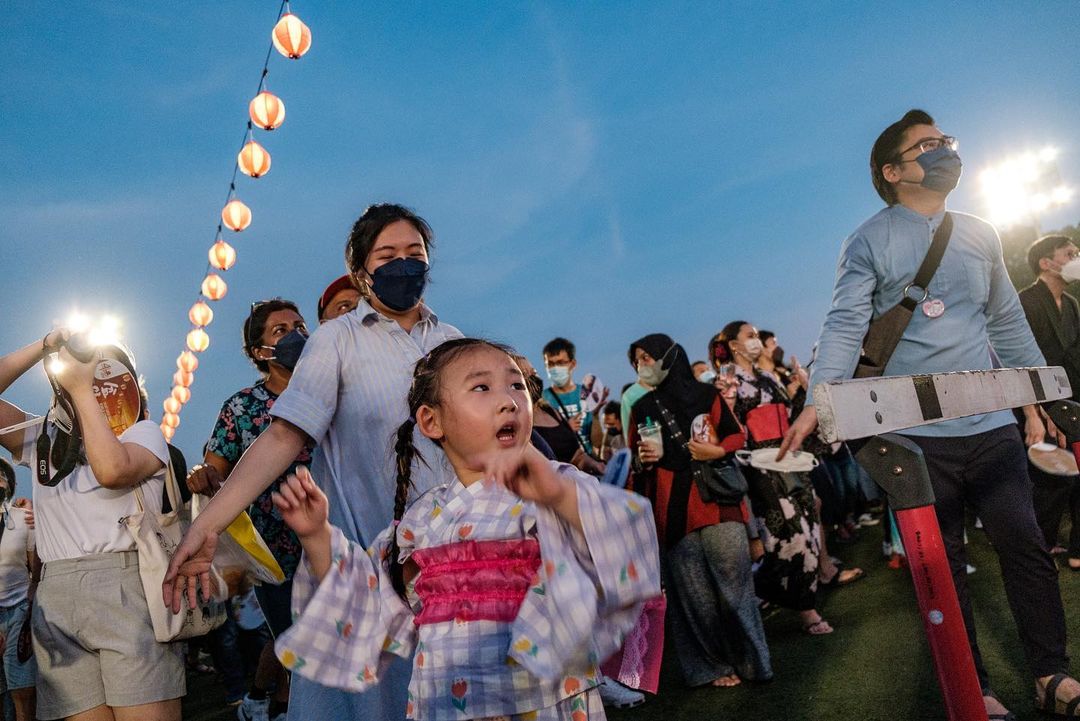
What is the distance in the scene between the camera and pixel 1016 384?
9.16 ft

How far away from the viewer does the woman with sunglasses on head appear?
3.82 metres

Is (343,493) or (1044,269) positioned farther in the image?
(1044,269)

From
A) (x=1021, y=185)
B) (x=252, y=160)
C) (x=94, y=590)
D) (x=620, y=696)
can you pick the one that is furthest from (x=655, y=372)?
(x=1021, y=185)

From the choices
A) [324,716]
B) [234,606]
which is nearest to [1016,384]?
[324,716]

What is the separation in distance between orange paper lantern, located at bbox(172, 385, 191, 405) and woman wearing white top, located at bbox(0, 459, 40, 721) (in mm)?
12864

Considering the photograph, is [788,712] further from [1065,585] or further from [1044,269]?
[1044,269]

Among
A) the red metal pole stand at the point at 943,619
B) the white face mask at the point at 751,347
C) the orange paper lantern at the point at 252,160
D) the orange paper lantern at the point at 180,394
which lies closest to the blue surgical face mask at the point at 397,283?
the red metal pole stand at the point at 943,619

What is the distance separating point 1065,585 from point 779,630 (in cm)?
195

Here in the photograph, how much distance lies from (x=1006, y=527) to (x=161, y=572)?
3323mm

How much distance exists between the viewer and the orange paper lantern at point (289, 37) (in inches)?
341

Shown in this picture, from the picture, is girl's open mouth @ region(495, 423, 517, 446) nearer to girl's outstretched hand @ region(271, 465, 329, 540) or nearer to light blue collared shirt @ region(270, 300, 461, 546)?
girl's outstretched hand @ region(271, 465, 329, 540)

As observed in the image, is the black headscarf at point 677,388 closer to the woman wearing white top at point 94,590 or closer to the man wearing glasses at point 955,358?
the man wearing glasses at point 955,358

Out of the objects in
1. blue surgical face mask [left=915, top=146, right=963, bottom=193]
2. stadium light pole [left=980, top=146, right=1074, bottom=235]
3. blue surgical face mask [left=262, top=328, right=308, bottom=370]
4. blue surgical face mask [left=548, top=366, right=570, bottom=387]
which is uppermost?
stadium light pole [left=980, top=146, right=1074, bottom=235]

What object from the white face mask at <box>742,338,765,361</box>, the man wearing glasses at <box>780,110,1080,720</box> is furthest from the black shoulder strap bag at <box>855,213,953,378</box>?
the white face mask at <box>742,338,765,361</box>
